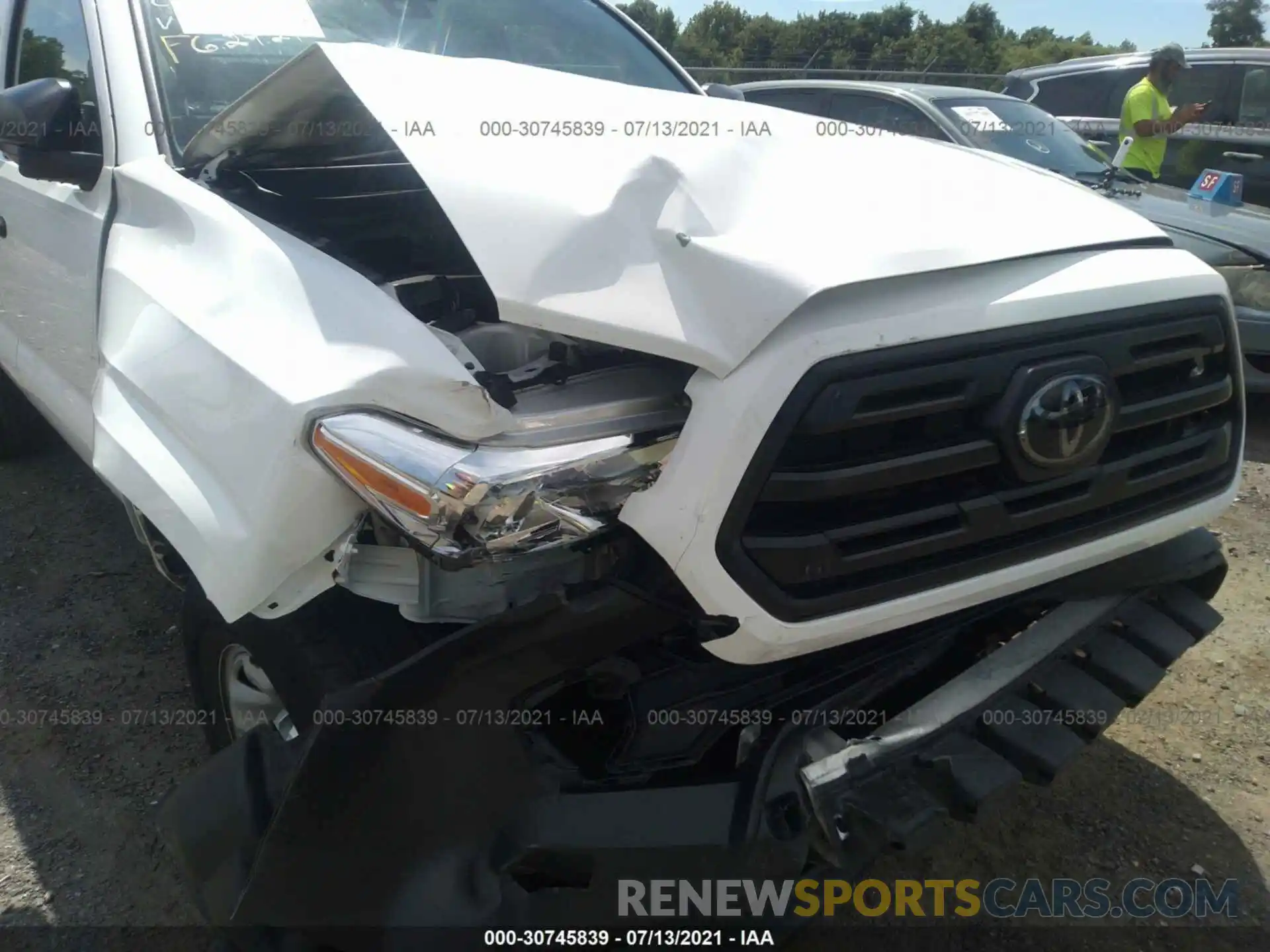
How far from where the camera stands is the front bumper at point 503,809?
5.09 feet

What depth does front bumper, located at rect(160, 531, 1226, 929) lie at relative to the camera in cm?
155

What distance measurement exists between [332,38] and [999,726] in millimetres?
2301

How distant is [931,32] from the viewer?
3109 centimetres

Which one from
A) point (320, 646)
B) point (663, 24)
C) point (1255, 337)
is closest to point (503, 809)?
point (320, 646)

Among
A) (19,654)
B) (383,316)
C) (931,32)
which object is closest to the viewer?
(383,316)

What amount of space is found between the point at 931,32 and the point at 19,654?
109 feet

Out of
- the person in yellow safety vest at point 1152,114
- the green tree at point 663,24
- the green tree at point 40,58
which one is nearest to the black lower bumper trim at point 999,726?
the green tree at point 40,58

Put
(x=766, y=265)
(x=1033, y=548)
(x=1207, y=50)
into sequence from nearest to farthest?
(x=766, y=265) < (x=1033, y=548) < (x=1207, y=50)

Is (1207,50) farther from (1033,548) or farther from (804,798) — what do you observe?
(804,798)

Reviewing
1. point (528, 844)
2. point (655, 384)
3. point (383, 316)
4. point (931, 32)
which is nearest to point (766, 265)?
point (655, 384)

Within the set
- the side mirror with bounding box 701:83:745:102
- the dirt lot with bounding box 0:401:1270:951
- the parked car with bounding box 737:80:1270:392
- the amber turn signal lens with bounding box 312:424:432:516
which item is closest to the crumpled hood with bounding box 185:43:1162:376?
the amber turn signal lens with bounding box 312:424:432:516

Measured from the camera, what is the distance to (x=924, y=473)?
159 cm

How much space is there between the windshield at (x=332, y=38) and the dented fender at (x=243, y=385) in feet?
1.50

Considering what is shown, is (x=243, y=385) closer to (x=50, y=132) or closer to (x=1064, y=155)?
(x=50, y=132)
